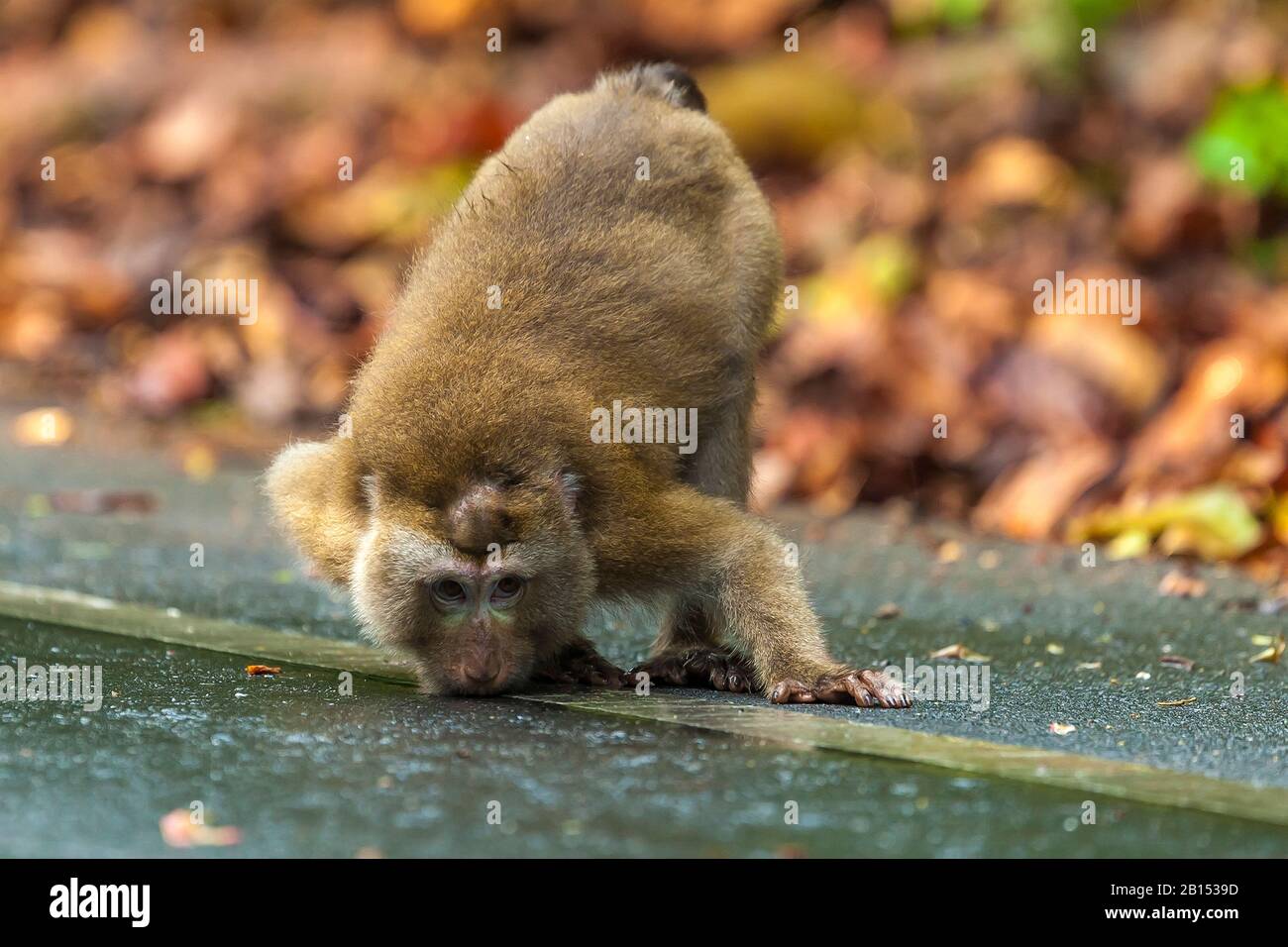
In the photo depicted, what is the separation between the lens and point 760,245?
20.1ft

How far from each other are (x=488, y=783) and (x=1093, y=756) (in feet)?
4.67

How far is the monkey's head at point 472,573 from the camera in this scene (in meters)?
5.00

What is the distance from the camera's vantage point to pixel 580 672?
5367 millimetres

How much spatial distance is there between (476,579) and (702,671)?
83 centimetres

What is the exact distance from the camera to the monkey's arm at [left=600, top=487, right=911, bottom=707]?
17.1 feet

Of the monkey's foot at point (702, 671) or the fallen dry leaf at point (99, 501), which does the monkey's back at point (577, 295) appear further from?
the fallen dry leaf at point (99, 501)

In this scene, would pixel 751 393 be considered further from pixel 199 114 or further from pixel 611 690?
pixel 199 114

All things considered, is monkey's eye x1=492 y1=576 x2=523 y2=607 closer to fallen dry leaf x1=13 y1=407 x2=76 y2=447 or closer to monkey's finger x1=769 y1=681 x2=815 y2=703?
monkey's finger x1=769 y1=681 x2=815 y2=703

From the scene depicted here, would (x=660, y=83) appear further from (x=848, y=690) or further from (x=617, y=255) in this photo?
(x=848, y=690)

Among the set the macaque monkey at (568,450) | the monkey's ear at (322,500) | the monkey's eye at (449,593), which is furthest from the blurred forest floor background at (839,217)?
the monkey's eye at (449,593)

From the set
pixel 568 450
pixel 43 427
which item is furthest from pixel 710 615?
pixel 43 427

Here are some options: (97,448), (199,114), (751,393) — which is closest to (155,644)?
(751,393)

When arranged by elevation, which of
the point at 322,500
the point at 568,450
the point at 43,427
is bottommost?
the point at 322,500

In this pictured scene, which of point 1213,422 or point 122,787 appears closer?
point 122,787
